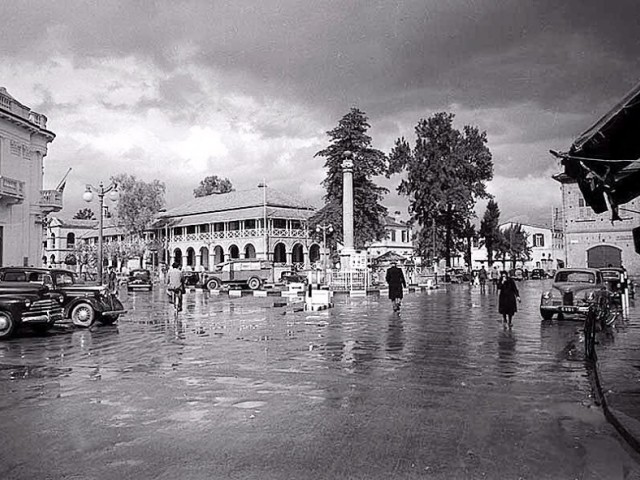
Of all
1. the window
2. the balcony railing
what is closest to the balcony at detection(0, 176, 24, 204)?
the balcony railing

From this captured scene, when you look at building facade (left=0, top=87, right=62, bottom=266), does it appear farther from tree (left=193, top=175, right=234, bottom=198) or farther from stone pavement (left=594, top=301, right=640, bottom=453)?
tree (left=193, top=175, right=234, bottom=198)

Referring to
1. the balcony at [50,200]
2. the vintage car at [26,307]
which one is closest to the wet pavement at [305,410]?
the vintage car at [26,307]

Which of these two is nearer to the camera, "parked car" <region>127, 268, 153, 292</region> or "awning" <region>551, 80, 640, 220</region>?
"awning" <region>551, 80, 640, 220</region>

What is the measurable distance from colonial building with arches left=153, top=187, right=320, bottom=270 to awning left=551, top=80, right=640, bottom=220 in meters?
52.1

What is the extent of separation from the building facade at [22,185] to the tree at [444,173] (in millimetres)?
34058

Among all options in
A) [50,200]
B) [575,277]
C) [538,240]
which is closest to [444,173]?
[50,200]

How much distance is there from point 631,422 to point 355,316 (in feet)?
46.0

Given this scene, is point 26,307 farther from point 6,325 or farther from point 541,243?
point 541,243

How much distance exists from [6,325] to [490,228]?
7661 centimetres

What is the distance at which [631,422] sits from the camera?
6477mm

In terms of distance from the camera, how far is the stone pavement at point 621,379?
6.51m

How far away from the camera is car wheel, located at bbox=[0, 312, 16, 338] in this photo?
14828 millimetres

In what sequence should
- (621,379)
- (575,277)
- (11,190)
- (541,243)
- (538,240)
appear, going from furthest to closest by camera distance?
1. (538,240)
2. (541,243)
3. (11,190)
4. (575,277)
5. (621,379)

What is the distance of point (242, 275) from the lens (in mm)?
43875
